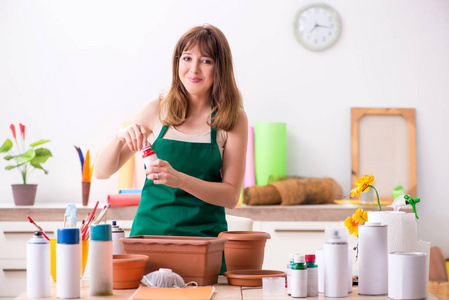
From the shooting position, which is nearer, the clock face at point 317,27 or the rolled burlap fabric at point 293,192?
the rolled burlap fabric at point 293,192

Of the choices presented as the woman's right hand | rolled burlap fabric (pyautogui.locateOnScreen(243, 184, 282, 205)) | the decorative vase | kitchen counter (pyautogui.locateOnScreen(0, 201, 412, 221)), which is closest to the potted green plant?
the decorative vase

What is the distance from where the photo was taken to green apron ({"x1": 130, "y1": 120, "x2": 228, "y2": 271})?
204cm

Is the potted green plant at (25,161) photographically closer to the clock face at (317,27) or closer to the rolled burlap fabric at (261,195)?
the rolled burlap fabric at (261,195)

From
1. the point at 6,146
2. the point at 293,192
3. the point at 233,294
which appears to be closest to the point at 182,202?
the point at 233,294

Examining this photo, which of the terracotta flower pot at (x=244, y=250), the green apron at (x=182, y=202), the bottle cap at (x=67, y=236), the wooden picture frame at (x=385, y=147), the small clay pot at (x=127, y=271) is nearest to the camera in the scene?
the bottle cap at (x=67, y=236)

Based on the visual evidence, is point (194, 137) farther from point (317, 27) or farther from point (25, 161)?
point (317, 27)

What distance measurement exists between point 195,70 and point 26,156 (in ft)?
7.58

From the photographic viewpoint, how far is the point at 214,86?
2.14m

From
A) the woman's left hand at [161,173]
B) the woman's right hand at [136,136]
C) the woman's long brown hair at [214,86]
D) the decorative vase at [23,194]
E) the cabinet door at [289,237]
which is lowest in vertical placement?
the cabinet door at [289,237]

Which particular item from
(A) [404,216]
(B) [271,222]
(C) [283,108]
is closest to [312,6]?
(C) [283,108]

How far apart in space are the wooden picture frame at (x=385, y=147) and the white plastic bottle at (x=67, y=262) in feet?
9.89

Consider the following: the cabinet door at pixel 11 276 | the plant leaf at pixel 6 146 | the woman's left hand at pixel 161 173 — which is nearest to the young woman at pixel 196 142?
the woman's left hand at pixel 161 173

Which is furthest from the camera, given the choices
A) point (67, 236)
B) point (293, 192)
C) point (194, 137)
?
point (293, 192)

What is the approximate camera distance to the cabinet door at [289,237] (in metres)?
3.79
